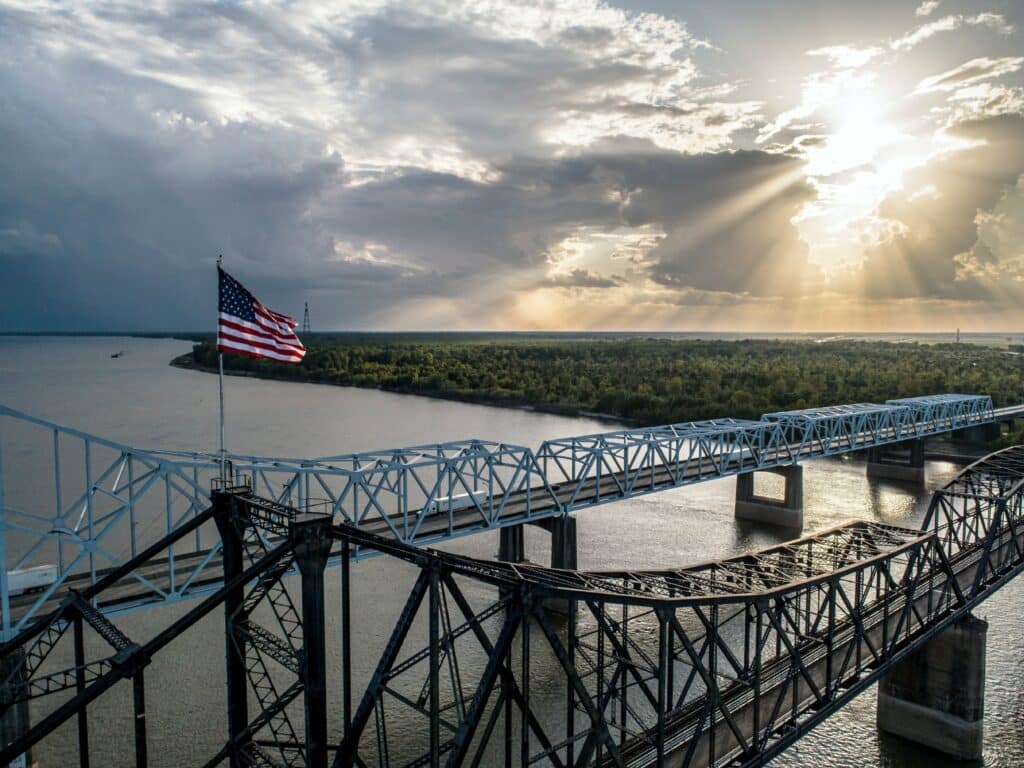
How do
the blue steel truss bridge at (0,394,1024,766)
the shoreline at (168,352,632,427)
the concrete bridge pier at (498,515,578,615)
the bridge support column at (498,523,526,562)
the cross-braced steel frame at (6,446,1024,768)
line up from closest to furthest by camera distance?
1. the cross-braced steel frame at (6,446,1024,768)
2. the blue steel truss bridge at (0,394,1024,766)
3. the concrete bridge pier at (498,515,578,615)
4. the bridge support column at (498,523,526,562)
5. the shoreline at (168,352,632,427)

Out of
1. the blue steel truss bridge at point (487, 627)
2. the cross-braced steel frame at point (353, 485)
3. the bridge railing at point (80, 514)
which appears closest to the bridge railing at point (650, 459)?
the cross-braced steel frame at point (353, 485)

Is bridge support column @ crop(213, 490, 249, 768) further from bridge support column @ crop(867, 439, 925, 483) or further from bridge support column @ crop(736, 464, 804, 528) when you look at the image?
bridge support column @ crop(867, 439, 925, 483)

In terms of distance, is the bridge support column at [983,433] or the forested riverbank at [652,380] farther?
the forested riverbank at [652,380]

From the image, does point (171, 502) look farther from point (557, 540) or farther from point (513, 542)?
point (557, 540)

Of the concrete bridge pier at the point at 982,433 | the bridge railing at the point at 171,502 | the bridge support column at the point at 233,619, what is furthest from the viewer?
the concrete bridge pier at the point at 982,433

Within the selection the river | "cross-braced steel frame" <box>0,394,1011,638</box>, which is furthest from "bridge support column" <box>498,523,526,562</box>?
the river

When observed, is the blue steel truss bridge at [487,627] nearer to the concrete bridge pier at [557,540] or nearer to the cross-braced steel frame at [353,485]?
the concrete bridge pier at [557,540]

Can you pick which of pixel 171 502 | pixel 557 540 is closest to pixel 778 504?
pixel 557 540

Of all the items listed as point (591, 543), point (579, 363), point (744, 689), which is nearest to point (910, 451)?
point (591, 543)
